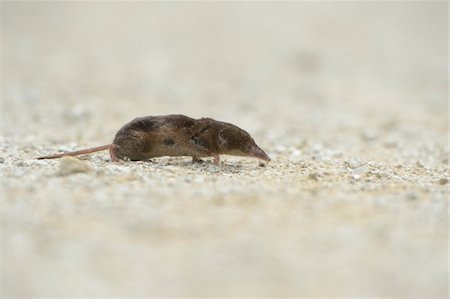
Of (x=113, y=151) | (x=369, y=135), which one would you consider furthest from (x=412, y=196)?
(x=369, y=135)

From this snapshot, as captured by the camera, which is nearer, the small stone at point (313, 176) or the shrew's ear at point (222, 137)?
the small stone at point (313, 176)

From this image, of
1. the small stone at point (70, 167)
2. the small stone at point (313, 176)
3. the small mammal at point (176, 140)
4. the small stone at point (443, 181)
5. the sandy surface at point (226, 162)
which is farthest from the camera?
A: the small mammal at point (176, 140)

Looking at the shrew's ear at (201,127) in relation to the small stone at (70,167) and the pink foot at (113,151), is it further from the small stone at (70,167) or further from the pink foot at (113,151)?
the small stone at (70,167)

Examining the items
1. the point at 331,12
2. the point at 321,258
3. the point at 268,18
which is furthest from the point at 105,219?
the point at 331,12

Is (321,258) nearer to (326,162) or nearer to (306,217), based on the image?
(306,217)

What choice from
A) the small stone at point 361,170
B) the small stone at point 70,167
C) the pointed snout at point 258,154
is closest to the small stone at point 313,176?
the small stone at point 361,170
